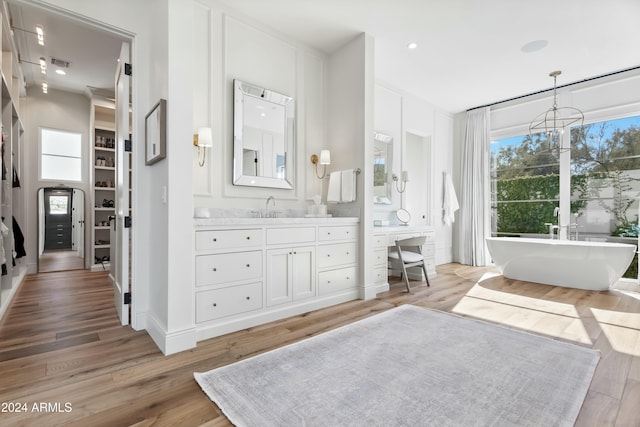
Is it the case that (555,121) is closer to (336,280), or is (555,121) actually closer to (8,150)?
(336,280)

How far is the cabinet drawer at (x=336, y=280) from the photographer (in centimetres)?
326

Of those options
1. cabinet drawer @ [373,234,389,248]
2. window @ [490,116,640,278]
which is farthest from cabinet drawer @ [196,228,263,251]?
window @ [490,116,640,278]

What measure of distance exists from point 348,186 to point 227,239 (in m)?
1.64

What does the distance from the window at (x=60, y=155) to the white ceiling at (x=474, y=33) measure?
4542 millimetres

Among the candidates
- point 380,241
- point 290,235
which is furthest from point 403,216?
point 290,235

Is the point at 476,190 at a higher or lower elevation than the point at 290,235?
higher

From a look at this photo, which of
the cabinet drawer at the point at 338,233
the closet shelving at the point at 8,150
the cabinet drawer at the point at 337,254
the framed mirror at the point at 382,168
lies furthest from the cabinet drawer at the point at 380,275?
the closet shelving at the point at 8,150

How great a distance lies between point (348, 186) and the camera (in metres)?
3.65

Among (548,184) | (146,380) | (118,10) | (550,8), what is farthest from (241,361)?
(548,184)

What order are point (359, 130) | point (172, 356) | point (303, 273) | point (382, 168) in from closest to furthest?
point (172, 356) → point (303, 273) → point (359, 130) → point (382, 168)

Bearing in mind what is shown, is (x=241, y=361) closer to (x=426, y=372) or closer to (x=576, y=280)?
(x=426, y=372)

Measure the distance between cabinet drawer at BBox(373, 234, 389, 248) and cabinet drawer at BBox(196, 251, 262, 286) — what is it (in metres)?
1.67

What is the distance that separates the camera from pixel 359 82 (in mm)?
3639

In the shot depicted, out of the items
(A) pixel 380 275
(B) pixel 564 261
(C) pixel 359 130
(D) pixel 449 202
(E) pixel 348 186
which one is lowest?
(A) pixel 380 275
